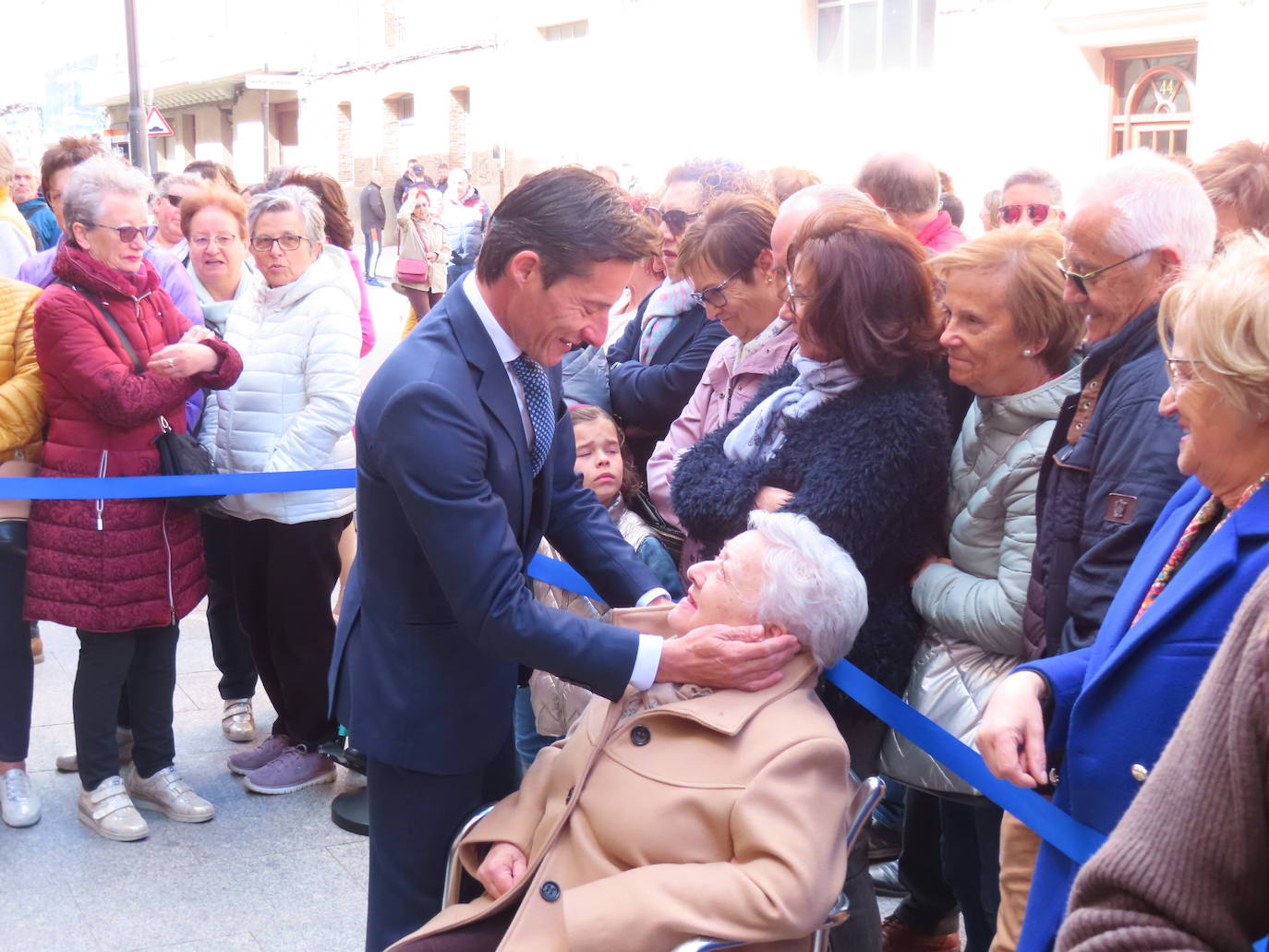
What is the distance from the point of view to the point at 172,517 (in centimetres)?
406

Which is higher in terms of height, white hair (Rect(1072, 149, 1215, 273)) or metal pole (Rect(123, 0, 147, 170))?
metal pole (Rect(123, 0, 147, 170))

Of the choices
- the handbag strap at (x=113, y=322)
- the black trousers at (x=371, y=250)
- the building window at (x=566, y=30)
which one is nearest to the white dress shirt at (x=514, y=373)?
the handbag strap at (x=113, y=322)

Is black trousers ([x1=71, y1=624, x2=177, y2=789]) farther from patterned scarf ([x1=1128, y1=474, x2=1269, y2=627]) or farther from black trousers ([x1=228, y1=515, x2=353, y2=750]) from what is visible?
patterned scarf ([x1=1128, y1=474, x2=1269, y2=627])

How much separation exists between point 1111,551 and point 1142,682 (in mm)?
473

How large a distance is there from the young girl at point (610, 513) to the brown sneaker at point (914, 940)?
1.01 m

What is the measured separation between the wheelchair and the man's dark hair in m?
1.06

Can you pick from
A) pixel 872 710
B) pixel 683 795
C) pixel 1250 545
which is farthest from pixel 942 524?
pixel 1250 545

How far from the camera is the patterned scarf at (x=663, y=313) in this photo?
3959 mm

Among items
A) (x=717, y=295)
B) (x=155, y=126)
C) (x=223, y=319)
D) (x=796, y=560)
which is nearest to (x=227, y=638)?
(x=223, y=319)

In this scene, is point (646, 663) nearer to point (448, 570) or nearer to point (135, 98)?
point (448, 570)

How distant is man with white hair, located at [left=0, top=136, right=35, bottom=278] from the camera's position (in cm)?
556

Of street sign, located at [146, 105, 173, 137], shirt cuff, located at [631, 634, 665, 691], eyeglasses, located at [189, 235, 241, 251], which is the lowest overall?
shirt cuff, located at [631, 634, 665, 691]

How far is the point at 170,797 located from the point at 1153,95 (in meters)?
12.4

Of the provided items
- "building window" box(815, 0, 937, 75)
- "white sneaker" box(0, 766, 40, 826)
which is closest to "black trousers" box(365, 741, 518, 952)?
"white sneaker" box(0, 766, 40, 826)
